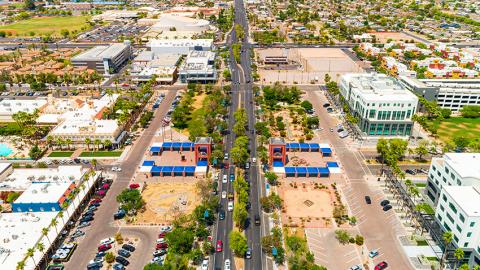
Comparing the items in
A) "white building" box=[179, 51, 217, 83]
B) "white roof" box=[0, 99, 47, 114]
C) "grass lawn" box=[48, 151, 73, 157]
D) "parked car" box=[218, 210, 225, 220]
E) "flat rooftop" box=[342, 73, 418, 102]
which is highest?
"flat rooftop" box=[342, 73, 418, 102]

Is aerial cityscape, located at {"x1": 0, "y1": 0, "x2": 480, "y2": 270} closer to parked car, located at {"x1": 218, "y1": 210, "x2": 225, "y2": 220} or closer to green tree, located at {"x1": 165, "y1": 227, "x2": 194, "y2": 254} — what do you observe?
green tree, located at {"x1": 165, "y1": 227, "x2": 194, "y2": 254}

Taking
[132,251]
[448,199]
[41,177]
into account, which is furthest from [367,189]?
[41,177]

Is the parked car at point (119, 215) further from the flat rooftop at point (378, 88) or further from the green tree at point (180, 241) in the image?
the flat rooftop at point (378, 88)

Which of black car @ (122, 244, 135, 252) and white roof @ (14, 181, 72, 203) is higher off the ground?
white roof @ (14, 181, 72, 203)

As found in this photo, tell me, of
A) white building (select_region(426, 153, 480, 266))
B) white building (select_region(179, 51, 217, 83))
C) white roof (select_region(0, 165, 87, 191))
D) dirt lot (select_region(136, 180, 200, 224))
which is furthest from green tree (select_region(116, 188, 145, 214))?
white building (select_region(179, 51, 217, 83))

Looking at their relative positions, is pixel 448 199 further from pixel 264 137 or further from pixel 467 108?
pixel 467 108

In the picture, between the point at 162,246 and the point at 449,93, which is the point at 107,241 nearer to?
the point at 162,246

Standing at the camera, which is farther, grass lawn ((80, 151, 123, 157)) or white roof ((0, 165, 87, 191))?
→ grass lawn ((80, 151, 123, 157))
